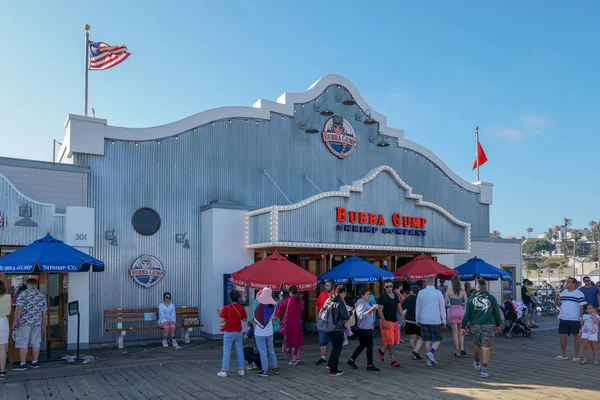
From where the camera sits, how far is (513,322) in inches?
626

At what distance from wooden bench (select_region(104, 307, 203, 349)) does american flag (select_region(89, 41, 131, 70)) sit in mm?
7226

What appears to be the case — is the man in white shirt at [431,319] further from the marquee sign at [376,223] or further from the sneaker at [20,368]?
the sneaker at [20,368]

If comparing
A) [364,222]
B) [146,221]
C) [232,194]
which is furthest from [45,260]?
[364,222]

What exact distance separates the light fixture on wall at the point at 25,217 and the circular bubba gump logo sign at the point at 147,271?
304cm

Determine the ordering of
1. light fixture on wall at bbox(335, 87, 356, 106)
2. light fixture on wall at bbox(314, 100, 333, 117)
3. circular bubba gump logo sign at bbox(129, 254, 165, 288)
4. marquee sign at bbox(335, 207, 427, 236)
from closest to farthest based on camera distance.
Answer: circular bubba gump logo sign at bbox(129, 254, 165, 288)
marquee sign at bbox(335, 207, 427, 236)
light fixture on wall at bbox(314, 100, 333, 117)
light fixture on wall at bbox(335, 87, 356, 106)

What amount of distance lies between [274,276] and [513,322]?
8.24 m

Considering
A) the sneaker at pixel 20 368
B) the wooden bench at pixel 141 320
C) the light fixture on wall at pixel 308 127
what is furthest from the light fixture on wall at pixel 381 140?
→ the sneaker at pixel 20 368

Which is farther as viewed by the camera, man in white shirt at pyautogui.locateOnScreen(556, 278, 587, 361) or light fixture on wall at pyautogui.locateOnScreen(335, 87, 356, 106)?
light fixture on wall at pyautogui.locateOnScreen(335, 87, 356, 106)

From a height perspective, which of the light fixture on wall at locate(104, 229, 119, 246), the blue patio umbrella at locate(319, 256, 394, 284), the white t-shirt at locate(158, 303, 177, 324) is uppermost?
the light fixture on wall at locate(104, 229, 119, 246)

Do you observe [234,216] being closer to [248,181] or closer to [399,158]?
[248,181]

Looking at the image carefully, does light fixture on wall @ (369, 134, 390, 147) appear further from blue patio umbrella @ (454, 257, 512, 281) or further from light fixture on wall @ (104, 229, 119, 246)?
light fixture on wall @ (104, 229, 119, 246)

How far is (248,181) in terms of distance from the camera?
677 inches

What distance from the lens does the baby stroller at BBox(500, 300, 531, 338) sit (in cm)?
1585

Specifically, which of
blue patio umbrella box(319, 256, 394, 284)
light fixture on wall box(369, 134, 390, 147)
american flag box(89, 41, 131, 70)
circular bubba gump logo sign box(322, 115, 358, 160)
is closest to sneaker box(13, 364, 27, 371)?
blue patio umbrella box(319, 256, 394, 284)
